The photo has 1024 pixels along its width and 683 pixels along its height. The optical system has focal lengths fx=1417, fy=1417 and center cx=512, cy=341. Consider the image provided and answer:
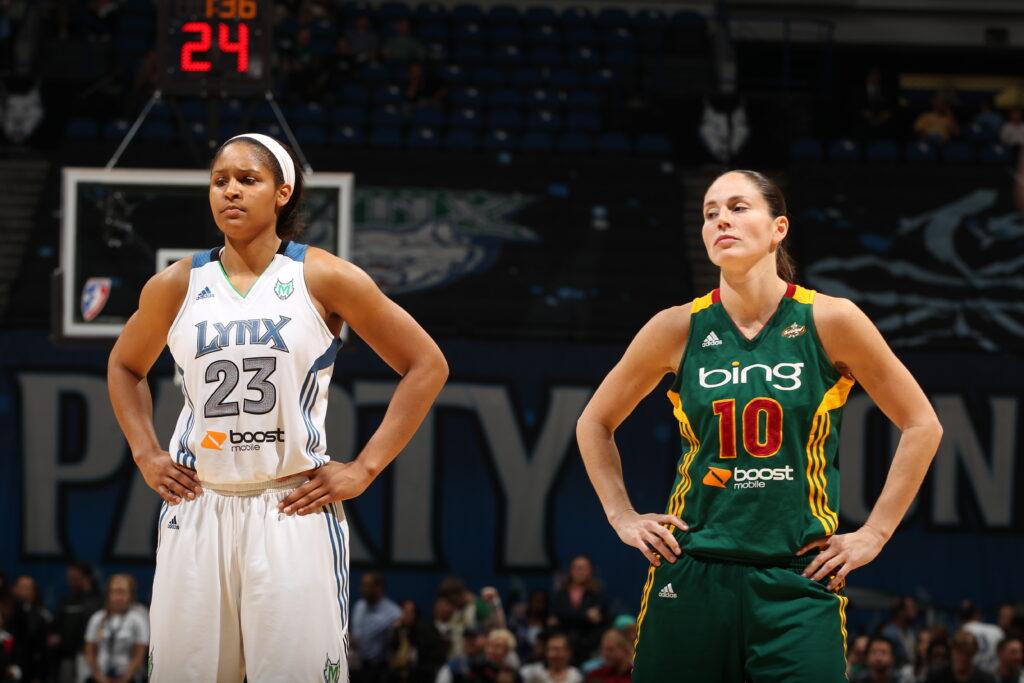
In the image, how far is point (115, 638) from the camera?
11297 mm

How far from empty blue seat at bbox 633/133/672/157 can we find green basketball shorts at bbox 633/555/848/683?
12.9 metres

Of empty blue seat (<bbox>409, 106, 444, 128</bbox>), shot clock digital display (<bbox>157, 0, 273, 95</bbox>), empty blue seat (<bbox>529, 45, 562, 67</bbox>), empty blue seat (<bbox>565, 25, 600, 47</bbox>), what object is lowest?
shot clock digital display (<bbox>157, 0, 273, 95</bbox>)

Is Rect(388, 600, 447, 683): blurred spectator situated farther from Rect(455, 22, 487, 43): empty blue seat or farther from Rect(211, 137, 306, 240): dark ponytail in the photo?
Rect(455, 22, 487, 43): empty blue seat

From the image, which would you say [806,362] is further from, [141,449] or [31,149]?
[31,149]

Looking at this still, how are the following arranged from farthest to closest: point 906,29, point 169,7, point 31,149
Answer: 1. point 906,29
2. point 31,149
3. point 169,7

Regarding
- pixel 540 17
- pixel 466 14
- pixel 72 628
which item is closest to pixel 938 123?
pixel 540 17

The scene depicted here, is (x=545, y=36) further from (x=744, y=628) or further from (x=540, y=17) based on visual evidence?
(x=744, y=628)

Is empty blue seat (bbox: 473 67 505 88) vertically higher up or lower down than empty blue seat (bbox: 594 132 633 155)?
higher up

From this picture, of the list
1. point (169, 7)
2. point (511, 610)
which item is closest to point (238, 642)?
point (169, 7)

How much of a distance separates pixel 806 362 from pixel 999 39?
1851cm

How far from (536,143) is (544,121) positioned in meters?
0.77

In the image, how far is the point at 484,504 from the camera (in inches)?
530

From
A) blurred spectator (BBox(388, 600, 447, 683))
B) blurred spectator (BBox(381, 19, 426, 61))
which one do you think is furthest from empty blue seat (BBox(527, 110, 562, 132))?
blurred spectator (BBox(388, 600, 447, 683))

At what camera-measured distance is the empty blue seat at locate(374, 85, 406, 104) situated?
17156 millimetres
